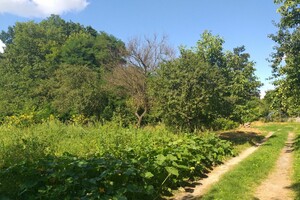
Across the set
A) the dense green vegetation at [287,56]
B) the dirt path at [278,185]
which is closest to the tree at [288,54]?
the dense green vegetation at [287,56]

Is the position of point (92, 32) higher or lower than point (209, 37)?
higher

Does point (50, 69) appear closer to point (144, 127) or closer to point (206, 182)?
point (144, 127)

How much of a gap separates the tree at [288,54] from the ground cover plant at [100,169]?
18.7 ft

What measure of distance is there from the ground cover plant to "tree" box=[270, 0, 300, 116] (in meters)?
5.70

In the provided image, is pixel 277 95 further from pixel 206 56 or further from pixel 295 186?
pixel 295 186

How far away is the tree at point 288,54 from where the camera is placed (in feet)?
43.6

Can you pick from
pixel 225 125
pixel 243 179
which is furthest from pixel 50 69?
pixel 243 179

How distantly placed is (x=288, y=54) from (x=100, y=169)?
12468 mm

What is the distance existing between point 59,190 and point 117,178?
1362 mm

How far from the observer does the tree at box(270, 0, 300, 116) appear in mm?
13289

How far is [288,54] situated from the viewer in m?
15.2

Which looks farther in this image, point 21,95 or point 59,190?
point 21,95

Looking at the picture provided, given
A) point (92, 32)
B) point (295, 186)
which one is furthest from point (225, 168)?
point (92, 32)

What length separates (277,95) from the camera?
52.5 ft
